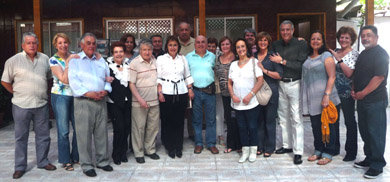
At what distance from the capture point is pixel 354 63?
402cm

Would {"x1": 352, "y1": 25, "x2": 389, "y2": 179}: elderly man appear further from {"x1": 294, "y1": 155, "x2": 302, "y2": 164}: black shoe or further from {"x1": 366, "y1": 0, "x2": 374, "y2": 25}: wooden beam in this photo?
{"x1": 366, "y1": 0, "x2": 374, "y2": 25}: wooden beam

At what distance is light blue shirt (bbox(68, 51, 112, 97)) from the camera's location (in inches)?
151

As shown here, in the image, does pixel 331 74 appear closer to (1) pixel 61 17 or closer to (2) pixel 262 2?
(2) pixel 262 2

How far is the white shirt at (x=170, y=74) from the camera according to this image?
4426mm

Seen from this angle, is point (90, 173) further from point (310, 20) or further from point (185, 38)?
point (310, 20)

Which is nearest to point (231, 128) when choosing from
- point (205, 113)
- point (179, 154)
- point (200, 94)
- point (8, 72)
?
point (205, 113)

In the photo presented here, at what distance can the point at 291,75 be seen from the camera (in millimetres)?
4340

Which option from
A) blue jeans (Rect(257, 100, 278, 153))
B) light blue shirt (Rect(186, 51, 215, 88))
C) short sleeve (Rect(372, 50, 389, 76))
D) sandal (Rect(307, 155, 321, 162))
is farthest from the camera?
light blue shirt (Rect(186, 51, 215, 88))

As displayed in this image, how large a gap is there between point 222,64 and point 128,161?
5.67 ft

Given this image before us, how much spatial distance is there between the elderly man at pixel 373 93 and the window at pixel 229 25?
437 cm

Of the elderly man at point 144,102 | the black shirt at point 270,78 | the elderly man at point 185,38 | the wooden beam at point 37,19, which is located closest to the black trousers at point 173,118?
the elderly man at point 144,102

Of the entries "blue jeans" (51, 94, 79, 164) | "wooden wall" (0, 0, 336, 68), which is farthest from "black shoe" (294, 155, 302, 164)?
"wooden wall" (0, 0, 336, 68)

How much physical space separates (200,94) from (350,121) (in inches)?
73.2

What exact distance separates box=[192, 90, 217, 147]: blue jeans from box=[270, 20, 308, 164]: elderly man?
904 millimetres
